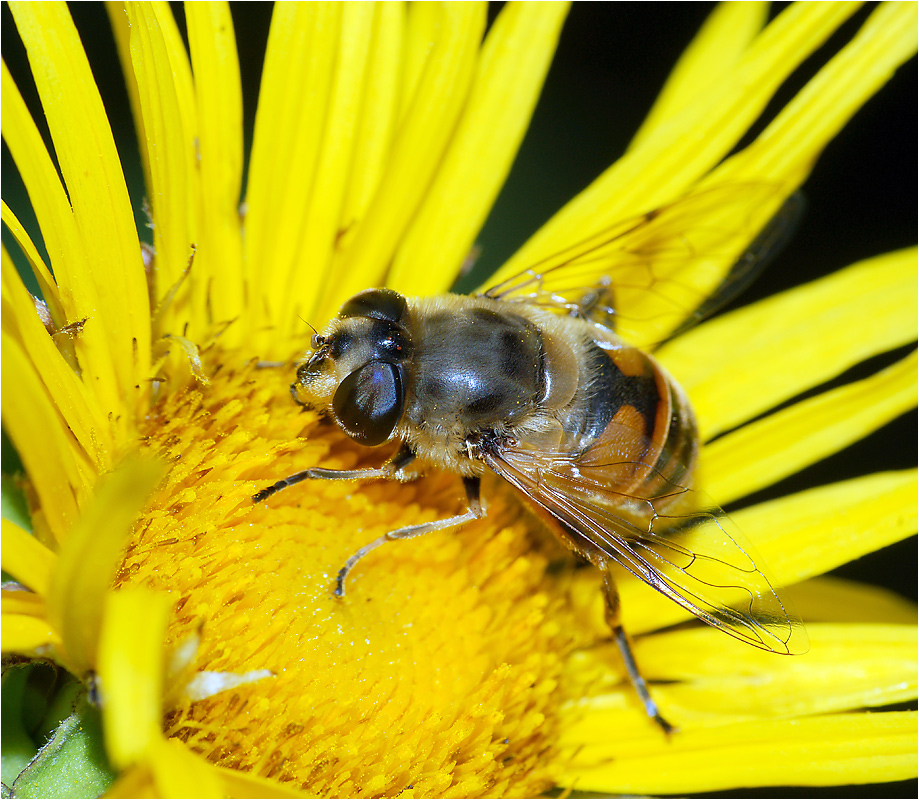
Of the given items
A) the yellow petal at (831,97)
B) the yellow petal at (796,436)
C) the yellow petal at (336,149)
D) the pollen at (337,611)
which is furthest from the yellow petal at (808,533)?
the yellow petal at (336,149)

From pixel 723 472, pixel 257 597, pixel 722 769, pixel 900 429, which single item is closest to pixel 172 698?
pixel 257 597

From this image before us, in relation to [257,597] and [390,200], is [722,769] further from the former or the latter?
[390,200]

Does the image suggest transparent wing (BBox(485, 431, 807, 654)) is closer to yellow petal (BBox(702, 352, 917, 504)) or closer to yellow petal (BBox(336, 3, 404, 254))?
yellow petal (BBox(702, 352, 917, 504))

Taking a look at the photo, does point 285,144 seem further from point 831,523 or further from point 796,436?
point 831,523

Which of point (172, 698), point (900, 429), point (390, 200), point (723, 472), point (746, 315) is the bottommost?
point (900, 429)

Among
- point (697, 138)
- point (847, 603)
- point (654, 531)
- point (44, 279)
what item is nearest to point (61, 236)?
point (44, 279)

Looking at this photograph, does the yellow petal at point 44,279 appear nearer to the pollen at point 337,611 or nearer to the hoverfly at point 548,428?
the pollen at point 337,611
